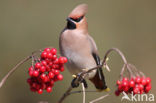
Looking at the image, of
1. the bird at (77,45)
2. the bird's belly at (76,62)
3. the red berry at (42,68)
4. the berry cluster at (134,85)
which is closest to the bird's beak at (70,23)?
the bird at (77,45)

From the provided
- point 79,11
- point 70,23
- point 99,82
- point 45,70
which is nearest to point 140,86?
point 45,70

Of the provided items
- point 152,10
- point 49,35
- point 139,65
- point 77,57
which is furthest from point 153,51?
point 77,57

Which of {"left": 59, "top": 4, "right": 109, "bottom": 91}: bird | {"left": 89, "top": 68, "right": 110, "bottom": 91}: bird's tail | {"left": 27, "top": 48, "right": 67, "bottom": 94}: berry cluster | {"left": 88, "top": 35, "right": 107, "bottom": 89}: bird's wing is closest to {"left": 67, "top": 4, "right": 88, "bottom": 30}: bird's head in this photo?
{"left": 59, "top": 4, "right": 109, "bottom": 91}: bird

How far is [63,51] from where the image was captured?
9.64 feet

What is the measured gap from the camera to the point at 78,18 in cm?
286

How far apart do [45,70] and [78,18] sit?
0.97 metres

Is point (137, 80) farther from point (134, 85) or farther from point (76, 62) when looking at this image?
point (76, 62)

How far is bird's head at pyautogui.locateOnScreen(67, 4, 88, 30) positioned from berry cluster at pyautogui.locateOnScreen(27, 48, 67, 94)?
800 mm

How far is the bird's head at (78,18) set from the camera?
9.02 feet

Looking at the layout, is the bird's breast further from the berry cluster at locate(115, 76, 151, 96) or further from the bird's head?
the berry cluster at locate(115, 76, 151, 96)

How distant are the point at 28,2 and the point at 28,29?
0.66 m

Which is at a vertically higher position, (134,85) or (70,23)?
(70,23)

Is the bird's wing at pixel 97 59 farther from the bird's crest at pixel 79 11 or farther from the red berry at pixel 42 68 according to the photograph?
the red berry at pixel 42 68

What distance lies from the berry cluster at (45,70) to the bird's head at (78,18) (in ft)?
2.63
